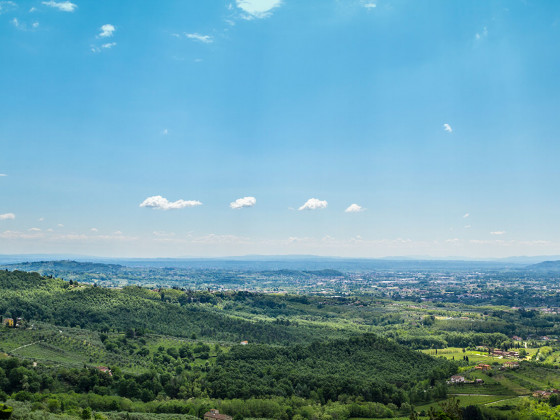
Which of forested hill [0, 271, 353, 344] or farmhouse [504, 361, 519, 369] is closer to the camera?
farmhouse [504, 361, 519, 369]

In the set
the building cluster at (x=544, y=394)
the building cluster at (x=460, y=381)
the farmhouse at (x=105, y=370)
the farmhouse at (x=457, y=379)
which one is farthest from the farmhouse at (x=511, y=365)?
the farmhouse at (x=105, y=370)

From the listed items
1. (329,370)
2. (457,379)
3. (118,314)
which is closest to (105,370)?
(329,370)

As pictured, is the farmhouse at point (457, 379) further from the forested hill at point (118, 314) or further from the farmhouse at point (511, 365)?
the forested hill at point (118, 314)

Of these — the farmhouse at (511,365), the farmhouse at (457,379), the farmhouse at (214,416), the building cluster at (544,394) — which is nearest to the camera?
the farmhouse at (214,416)

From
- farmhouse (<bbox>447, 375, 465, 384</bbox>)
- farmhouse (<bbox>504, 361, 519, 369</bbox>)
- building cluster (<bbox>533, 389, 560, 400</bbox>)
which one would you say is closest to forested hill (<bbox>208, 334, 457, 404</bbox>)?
farmhouse (<bbox>447, 375, 465, 384</bbox>)

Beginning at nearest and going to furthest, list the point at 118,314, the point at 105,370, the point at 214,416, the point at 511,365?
the point at 214,416 → the point at 105,370 → the point at 511,365 → the point at 118,314

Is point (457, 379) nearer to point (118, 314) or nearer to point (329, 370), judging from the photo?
point (329, 370)

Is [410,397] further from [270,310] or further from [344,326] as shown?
[270,310]

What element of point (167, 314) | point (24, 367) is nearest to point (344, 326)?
point (167, 314)

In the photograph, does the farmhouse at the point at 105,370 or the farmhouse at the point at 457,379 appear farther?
the farmhouse at the point at 457,379

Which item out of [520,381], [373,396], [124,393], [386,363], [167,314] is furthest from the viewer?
[167,314]

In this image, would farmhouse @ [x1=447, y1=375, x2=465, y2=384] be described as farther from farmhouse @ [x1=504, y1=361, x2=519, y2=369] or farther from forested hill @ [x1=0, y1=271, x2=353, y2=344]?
forested hill @ [x1=0, y1=271, x2=353, y2=344]
